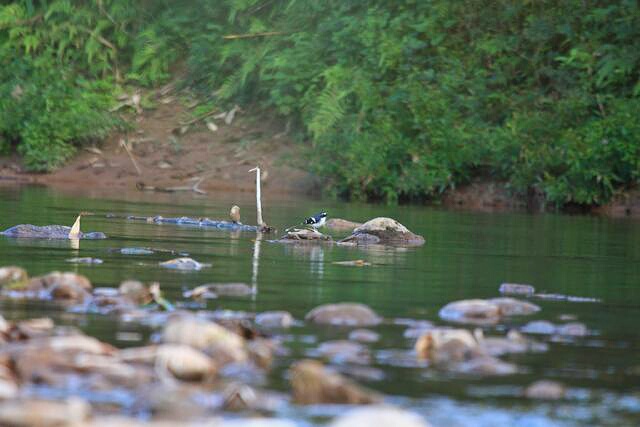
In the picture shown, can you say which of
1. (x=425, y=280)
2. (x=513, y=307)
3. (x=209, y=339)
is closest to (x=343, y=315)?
(x=513, y=307)

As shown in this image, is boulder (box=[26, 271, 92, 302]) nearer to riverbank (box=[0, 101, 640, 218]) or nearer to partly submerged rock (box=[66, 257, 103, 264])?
partly submerged rock (box=[66, 257, 103, 264])

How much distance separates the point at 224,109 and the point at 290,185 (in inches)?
130

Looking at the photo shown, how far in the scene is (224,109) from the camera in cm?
2483

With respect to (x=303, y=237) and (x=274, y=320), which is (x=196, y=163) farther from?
(x=274, y=320)

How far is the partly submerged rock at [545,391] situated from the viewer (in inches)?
208

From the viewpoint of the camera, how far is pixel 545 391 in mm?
5309

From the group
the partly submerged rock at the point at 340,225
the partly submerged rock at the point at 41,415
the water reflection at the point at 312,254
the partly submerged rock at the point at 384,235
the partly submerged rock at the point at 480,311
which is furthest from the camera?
the partly submerged rock at the point at 340,225

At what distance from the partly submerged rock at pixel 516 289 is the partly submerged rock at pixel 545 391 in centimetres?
297

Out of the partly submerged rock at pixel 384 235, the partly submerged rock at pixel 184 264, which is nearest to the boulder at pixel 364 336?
the partly submerged rock at pixel 184 264

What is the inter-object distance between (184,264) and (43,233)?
8.14 feet

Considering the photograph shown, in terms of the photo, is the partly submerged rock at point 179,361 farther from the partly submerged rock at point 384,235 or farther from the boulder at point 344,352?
the partly submerged rock at point 384,235

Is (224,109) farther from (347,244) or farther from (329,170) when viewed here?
(347,244)

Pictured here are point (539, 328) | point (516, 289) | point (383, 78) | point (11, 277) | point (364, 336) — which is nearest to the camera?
point (364, 336)

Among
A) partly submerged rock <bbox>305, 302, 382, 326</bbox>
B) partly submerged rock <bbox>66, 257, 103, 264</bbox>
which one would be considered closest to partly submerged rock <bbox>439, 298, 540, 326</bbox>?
partly submerged rock <bbox>305, 302, 382, 326</bbox>
